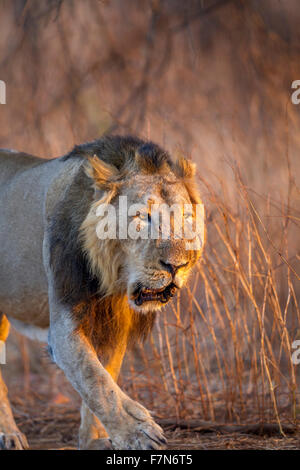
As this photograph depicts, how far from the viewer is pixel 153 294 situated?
3621mm

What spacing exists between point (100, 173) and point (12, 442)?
78.9 inches

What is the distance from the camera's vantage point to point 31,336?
4930mm

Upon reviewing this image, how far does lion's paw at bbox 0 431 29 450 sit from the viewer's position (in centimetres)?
470

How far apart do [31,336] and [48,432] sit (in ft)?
4.28

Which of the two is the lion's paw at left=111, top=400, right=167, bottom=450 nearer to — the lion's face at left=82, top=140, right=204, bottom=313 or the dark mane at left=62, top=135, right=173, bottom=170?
the lion's face at left=82, top=140, right=204, bottom=313

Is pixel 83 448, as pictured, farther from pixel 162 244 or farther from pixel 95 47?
pixel 95 47

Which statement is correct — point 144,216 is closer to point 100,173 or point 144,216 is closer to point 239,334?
point 100,173

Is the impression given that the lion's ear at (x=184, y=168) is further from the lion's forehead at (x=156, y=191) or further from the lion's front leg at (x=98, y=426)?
the lion's front leg at (x=98, y=426)

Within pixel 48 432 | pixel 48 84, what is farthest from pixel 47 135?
pixel 48 432

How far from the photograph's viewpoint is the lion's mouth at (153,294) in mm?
3582

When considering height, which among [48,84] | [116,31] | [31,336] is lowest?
[31,336]

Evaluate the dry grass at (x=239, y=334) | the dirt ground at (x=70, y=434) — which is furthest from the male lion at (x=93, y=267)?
the dry grass at (x=239, y=334)

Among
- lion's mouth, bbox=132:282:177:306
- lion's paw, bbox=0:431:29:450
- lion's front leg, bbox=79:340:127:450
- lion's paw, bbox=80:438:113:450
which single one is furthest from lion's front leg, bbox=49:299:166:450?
lion's paw, bbox=0:431:29:450

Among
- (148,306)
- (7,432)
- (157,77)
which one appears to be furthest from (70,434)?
(157,77)
